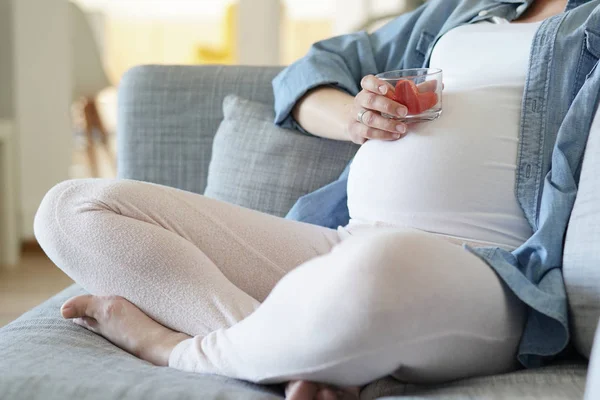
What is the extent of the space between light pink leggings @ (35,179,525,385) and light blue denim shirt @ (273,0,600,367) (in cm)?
4

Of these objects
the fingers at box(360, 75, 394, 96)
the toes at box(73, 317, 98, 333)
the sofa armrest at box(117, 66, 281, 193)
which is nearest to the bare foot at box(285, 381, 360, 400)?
the toes at box(73, 317, 98, 333)

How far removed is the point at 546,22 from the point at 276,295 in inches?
25.9

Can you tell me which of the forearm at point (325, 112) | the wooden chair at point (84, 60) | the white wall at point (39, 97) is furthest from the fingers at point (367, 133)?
the wooden chair at point (84, 60)

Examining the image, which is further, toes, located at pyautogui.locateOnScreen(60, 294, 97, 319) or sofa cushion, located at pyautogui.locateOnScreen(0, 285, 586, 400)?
toes, located at pyautogui.locateOnScreen(60, 294, 97, 319)

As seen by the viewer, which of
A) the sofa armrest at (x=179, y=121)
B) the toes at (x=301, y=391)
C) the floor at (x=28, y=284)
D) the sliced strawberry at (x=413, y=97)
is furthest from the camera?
the floor at (x=28, y=284)

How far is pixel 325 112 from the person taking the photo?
1.47 metres

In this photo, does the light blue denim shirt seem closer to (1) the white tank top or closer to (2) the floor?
(1) the white tank top

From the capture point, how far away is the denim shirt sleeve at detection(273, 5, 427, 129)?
150cm

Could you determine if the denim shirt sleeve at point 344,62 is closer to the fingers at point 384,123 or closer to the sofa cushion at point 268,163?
the sofa cushion at point 268,163

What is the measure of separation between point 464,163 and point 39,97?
2.74 m

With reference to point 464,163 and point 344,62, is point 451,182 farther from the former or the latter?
point 344,62

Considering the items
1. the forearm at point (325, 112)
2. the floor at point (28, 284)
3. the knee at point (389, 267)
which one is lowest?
the floor at point (28, 284)

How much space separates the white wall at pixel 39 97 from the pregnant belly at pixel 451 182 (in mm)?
2581

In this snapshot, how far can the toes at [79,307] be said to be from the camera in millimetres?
1122
